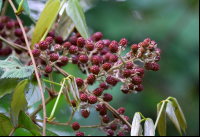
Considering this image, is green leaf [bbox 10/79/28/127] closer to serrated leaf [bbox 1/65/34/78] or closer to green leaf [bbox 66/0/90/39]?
serrated leaf [bbox 1/65/34/78]

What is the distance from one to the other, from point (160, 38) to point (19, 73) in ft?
3.74

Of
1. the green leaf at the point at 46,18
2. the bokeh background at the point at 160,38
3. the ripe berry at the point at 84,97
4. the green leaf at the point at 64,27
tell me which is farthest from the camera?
the bokeh background at the point at 160,38

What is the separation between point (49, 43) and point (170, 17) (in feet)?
3.73

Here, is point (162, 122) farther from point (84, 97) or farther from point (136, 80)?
point (84, 97)

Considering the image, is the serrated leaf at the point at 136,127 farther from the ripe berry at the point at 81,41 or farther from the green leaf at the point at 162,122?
the ripe berry at the point at 81,41

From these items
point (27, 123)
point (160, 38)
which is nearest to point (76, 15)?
point (27, 123)

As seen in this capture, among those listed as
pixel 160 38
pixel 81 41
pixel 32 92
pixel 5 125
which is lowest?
pixel 5 125

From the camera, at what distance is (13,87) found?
0.56 metres

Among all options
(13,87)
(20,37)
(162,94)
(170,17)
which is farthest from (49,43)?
(170,17)

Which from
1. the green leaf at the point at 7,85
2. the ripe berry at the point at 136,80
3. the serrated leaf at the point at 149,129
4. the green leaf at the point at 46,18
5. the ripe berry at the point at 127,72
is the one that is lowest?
the serrated leaf at the point at 149,129

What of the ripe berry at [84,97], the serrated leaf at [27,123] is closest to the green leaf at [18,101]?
the serrated leaf at [27,123]

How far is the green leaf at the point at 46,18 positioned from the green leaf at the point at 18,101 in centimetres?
23

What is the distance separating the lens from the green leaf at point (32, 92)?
540mm

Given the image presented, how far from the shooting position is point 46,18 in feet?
2.37
